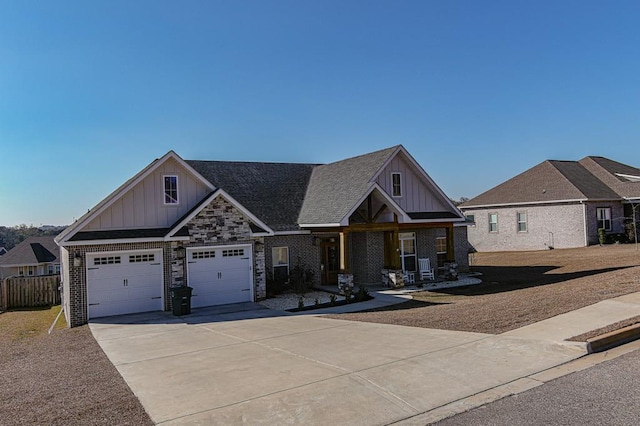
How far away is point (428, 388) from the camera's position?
23.5ft

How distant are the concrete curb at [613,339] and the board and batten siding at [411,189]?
572 inches

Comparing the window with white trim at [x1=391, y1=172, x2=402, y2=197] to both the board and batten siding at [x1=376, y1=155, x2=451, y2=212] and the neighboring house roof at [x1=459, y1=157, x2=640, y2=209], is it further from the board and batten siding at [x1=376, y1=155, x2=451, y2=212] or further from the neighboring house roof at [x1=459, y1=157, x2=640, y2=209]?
the neighboring house roof at [x1=459, y1=157, x2=640, y2=209]

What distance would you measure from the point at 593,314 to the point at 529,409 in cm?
591

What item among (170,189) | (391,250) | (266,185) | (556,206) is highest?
(266,185)

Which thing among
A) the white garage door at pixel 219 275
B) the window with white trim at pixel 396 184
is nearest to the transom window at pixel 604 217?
the window with white trim at pixel 396 184

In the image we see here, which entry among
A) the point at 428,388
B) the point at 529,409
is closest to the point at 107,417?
the point at 428,388

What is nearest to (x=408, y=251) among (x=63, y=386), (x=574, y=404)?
(x=574, y=404)

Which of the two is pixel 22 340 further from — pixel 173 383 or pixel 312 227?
pixel 312 227

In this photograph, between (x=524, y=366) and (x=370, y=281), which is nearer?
(x=524, y=366)

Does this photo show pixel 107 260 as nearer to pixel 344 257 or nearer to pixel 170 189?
pixel 170 189

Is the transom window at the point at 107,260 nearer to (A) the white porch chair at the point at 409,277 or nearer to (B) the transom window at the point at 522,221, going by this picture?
(A) the white porch chair at the point at 409,277

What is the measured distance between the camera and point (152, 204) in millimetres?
18328

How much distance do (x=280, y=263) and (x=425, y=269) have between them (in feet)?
24.4

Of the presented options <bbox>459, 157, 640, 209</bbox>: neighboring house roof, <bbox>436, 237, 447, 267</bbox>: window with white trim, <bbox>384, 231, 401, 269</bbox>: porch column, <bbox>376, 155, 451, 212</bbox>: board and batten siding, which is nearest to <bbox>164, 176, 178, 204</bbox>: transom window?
<bbox>376, 155, 451, 212</bbox>: board and batten siding
